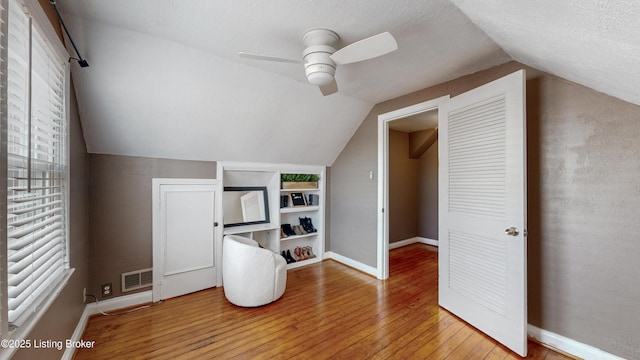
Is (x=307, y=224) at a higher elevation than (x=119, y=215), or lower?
lower

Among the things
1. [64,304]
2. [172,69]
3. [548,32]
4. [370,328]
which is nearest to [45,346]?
[64,304]

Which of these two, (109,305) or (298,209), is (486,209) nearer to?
(298,209)

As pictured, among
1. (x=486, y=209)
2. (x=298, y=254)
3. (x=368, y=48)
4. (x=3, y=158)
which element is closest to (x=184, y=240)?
(x=298, y=254)

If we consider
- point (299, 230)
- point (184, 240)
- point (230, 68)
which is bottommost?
point (299, 230)

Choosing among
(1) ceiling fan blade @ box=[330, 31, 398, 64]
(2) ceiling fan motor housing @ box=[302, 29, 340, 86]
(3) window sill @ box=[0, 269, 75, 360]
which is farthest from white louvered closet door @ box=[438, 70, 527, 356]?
(3) window sill @ box=[0, 269, 75, 360]

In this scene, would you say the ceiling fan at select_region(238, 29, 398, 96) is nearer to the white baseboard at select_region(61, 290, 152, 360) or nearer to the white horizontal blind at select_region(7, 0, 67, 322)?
the white horizontal blind at select_region(7, 0, 67, 322)

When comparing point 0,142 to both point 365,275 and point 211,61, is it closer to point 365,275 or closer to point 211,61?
point 211,61

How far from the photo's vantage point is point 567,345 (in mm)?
1918

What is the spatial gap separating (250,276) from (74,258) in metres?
1.37

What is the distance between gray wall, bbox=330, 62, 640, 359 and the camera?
66.9 inches

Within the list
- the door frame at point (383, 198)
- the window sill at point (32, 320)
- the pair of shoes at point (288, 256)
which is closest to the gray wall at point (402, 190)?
the door frame at point (383, 198)

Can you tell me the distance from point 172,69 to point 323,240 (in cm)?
301

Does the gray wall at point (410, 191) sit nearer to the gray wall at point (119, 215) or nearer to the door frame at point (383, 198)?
the door frame at point (383, 198)

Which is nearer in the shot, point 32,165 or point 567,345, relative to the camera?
point 32,165
